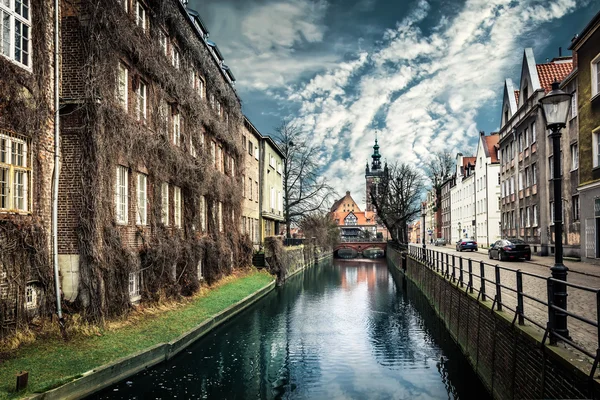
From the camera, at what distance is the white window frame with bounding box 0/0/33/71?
1023cm

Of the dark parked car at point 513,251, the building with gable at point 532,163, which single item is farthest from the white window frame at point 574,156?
the dark parked car at point 513,251

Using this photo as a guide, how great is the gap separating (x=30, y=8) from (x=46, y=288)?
6414 mm

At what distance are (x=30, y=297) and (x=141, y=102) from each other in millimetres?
7371

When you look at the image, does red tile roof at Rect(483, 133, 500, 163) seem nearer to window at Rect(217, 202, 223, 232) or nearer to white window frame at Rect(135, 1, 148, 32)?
window at Rect(217, 202, 223, 232)

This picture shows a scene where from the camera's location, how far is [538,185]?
110 feet

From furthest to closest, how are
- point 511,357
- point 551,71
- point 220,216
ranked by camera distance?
point 551,71, point 220,216, point 511,357

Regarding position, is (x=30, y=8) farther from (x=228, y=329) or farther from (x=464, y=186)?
(x=464, y=186)

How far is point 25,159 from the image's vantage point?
10844 millimetres

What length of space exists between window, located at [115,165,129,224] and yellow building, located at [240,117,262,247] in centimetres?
1673

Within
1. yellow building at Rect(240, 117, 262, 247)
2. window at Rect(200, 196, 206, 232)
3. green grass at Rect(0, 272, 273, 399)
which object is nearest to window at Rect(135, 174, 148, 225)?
green grass at Rect(0, 272, 273, 399)

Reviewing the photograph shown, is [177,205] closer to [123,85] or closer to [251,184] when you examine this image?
[123,85]

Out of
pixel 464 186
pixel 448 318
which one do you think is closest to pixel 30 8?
pixel 448 318

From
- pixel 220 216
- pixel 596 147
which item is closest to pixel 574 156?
pixel 596 147

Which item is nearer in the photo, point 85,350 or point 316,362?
point 85,350
